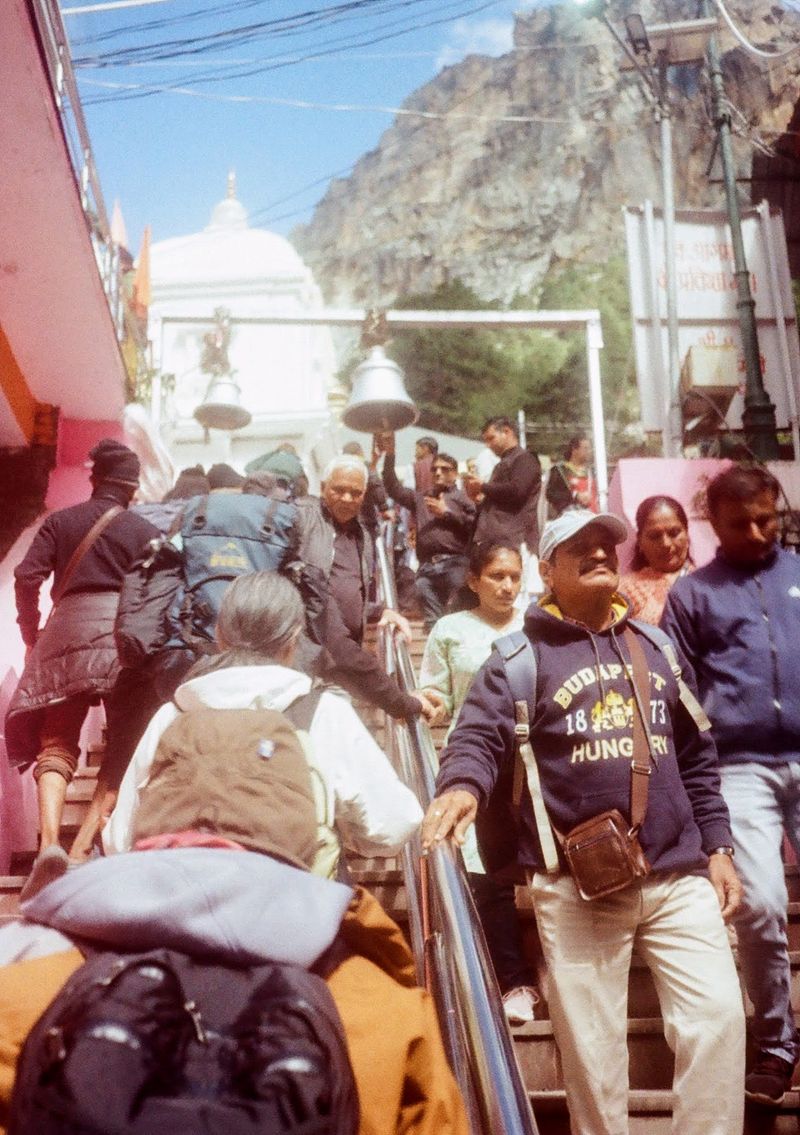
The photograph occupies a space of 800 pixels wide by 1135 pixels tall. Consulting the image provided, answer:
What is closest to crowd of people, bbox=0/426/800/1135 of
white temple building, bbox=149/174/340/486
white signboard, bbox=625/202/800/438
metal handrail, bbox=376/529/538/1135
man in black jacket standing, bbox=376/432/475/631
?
metal handrail, bbox=376/529/538/1135

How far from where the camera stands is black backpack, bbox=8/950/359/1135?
3.95ft

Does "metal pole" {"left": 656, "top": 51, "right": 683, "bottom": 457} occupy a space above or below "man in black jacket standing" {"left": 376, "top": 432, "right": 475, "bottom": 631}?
above

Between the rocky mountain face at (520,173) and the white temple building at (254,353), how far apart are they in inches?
949

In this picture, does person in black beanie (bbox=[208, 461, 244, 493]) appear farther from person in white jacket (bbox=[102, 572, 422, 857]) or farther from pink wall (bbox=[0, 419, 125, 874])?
person in white jacket (bbox=[102, 572, 422, 857])

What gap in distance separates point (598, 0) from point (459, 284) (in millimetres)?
30180

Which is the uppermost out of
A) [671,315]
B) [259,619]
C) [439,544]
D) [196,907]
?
[671,315]

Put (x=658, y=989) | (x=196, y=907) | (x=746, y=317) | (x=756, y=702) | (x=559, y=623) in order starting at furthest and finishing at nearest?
(x=746, y=317) < (x=756, y=702) < (x=559, y=623) < (x=658, y=989) < (x=196, y=907)

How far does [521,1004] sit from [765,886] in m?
0.89

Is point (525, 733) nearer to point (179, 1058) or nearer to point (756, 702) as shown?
point (756, 702)

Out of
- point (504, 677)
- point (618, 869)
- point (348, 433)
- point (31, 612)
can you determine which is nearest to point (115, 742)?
point (31, 612)

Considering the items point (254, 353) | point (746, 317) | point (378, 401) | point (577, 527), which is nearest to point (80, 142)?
point (378, 401)

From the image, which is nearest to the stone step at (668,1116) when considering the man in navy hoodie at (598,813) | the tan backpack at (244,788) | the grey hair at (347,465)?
the man in navy hoodie at (598,813)

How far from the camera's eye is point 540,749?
9.21ft

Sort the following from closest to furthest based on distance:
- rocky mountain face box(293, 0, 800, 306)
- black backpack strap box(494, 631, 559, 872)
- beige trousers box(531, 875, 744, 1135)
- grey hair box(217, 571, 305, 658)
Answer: grey hair box(217, 571, 305, 658) → beige trousers box(531, 875, 744, 1135) → black backpack strap box(494, 631, 559, 872) → rocky mountain face box(293, 0, 800, 306)
